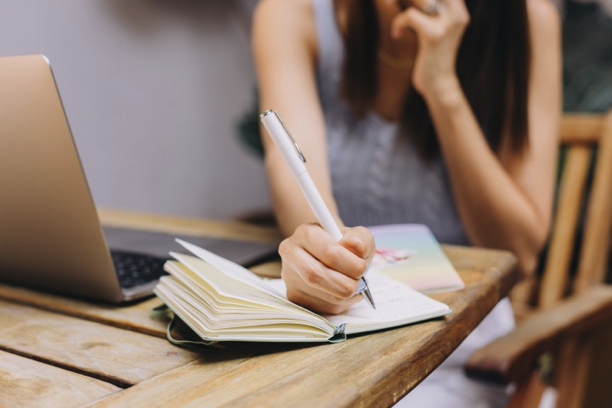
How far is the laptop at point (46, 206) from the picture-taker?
1.54 ft

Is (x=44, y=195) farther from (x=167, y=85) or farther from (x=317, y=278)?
(x=167, y=85)

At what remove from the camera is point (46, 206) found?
0.53 metres

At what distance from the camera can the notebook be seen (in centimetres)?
58

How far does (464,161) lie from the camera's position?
0.93 metres

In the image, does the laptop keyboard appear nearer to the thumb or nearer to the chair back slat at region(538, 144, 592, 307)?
the thumb

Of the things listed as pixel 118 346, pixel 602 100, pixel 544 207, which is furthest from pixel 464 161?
pixel 602 100

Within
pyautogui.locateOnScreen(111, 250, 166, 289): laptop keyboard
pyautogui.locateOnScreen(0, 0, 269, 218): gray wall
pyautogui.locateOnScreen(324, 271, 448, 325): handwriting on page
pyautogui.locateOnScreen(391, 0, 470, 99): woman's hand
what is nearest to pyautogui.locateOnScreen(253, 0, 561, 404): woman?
pyautogui.locateOnScreen(391, 0, 470, 99): woman's hand

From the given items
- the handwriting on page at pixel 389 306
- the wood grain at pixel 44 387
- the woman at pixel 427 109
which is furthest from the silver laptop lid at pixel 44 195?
the woman at pixel 427 109

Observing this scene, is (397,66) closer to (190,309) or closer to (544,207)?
(544,207)

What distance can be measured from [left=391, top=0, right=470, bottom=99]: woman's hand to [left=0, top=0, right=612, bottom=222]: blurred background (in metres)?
0.94

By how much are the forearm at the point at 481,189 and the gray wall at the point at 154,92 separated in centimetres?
93

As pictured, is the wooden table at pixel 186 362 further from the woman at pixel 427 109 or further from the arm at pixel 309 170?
the woman at pixel 427 109

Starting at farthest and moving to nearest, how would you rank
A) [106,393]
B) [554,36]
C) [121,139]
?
[121,139]
[554,36]
[106,393]

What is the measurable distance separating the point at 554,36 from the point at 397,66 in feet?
0.96
